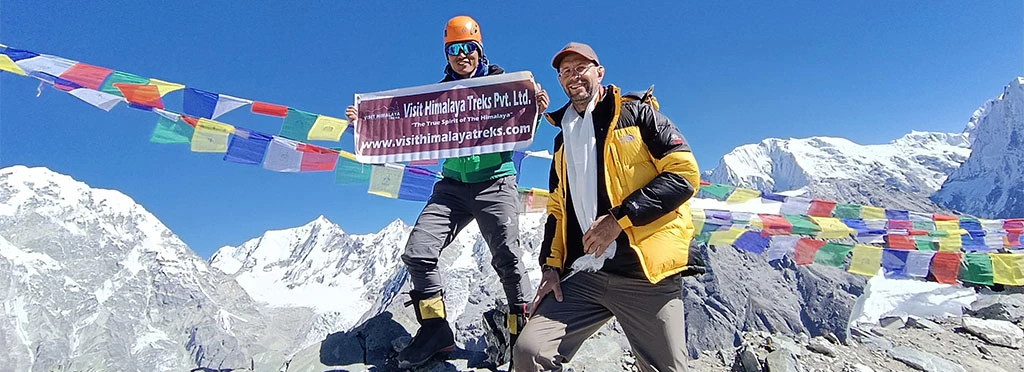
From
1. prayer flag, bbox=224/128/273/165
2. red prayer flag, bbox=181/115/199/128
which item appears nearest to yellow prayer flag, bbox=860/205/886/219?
prayer flag, bbox=224/128/273/165

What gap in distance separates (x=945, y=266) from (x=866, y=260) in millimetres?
1963

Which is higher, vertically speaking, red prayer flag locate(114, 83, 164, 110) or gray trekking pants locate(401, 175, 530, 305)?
red prayer flag locate(114, 83, 164, 110)

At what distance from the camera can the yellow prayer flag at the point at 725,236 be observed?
10.8 meters

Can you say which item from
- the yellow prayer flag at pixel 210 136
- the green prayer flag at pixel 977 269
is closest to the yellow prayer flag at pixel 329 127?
the yellow prayer flag at pixel 210 136

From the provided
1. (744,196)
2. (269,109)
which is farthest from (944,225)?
(269,109)

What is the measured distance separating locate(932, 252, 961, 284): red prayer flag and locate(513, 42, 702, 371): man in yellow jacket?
1192 cm

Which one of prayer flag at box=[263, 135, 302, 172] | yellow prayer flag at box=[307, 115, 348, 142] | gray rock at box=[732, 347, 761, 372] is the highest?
yellow prayer flag at box=[307, 115, 348, 142]

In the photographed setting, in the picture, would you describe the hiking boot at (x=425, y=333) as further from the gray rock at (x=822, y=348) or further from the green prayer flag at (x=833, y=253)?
the green prayer flag at (x=833, y=253)

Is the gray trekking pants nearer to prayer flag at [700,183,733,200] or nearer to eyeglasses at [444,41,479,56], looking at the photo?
eyeglasses at [444,41,479,56]

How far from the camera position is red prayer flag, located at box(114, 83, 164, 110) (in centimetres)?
690

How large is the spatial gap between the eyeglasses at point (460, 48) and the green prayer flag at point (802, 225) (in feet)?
31.1

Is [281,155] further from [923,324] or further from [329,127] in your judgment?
[923,324]

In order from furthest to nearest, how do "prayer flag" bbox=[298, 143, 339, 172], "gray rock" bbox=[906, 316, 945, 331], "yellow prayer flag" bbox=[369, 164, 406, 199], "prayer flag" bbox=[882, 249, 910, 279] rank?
"prayer flag" bbox=[882, 249, 910, 279] < "gray rock" bbox=[906, 316, 945, 331] < "yellow prayer flag" bbox=[369, 164, 406, 199] < "prayer flag" bbox=[298, 143, 339, 172]

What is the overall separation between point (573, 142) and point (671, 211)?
859 mm
